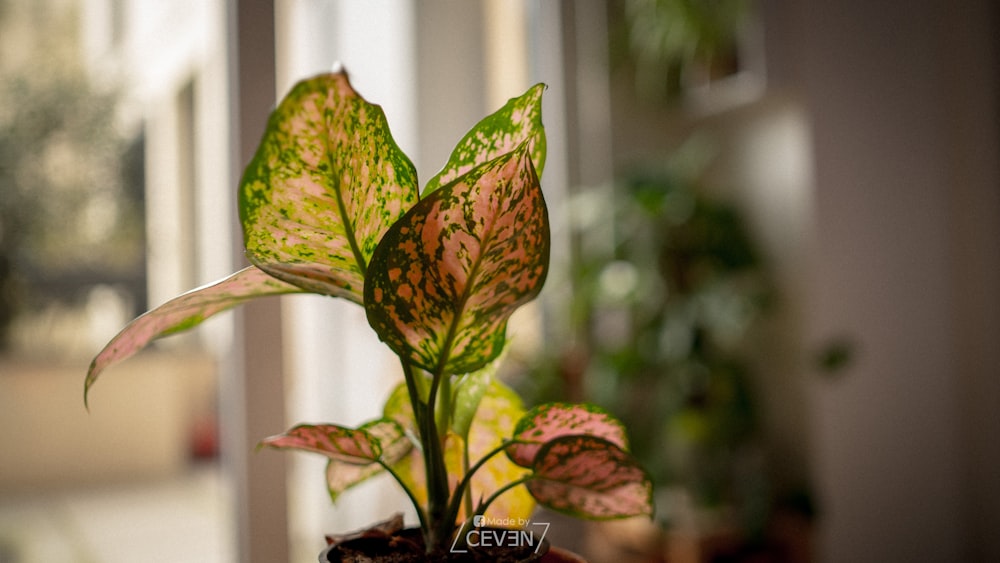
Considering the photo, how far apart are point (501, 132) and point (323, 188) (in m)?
0.13

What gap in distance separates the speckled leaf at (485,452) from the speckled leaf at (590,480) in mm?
85

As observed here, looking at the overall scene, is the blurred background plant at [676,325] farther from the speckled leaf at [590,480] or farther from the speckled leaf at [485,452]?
the speckled leaf at [590,480]

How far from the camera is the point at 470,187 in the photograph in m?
0.44

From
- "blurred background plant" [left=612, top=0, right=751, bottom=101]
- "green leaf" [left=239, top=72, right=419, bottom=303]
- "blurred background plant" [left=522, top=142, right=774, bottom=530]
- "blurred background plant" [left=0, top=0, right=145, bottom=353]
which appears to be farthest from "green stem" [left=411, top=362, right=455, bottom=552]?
"blurred background plant" [left=0, top=0, right=145, bottom=353]

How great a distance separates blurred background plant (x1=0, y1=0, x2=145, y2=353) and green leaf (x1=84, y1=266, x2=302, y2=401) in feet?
12.3

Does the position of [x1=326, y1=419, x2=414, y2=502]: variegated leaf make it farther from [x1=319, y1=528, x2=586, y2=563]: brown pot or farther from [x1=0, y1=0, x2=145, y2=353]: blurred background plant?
[x1=0, y1=0, x2=145, y2=353]: blurred background plant

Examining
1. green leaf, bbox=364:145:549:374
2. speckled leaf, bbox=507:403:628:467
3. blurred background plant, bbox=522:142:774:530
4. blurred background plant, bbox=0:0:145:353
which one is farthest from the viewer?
blurred background plant, bbox=0:0:145:353

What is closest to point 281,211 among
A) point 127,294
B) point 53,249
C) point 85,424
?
point 85,424

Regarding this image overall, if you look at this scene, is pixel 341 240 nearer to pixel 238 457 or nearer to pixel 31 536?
pixel 238 457

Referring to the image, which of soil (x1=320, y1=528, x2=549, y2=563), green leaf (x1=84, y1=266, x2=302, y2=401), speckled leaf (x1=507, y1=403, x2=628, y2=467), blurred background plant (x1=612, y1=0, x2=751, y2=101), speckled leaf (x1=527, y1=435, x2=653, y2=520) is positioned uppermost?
blurred background plant (x1=612, y1=0, x2=751, y2=101)

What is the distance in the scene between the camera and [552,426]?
552 millimetres

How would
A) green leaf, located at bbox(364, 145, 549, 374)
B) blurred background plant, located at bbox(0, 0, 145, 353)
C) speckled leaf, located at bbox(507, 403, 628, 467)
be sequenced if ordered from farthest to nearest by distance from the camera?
blurred background plant, located at bbox(0, 0, 145, 353), speckled leaf, located at bbox(507, 403, 628, 467), green leaf, located at bbox(364, 145, 549, 374)

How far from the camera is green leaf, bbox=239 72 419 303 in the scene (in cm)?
44

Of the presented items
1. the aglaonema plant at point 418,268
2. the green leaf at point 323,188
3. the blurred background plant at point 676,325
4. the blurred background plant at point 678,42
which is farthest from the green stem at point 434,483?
the blurred background plant at point 678,42
